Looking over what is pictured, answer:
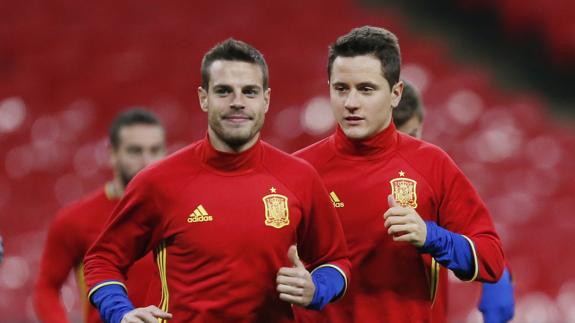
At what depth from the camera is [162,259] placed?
351cm

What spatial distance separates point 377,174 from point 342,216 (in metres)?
0.19

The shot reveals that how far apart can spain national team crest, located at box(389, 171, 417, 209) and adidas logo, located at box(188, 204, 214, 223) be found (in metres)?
0.69

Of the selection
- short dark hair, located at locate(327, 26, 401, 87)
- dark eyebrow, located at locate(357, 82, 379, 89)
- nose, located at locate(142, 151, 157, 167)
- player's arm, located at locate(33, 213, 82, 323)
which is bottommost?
player's arm, located at locate(33, 213, 82, 323)

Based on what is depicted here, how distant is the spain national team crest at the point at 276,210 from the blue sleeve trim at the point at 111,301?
1.69 ft

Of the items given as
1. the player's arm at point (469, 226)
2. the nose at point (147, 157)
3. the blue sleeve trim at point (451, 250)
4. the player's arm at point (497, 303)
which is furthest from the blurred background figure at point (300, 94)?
the blue sleeve trim at point (451, 250)

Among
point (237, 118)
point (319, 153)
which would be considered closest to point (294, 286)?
point (237, 118)

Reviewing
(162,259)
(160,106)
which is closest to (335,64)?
(162,259)

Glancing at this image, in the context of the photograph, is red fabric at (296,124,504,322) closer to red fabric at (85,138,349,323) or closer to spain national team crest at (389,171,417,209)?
spain national team crest at (389,171,417,209)

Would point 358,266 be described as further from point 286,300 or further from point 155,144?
point 155,144

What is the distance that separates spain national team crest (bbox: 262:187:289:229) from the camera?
347 cm

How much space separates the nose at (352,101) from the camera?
12.1 ft

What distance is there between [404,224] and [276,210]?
413 mm

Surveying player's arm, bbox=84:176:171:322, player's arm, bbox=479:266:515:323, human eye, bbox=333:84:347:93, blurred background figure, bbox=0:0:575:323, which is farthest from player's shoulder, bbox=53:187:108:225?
blurred background figure, bbox=0:0:575:323

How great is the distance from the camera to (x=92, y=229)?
4871 mm
